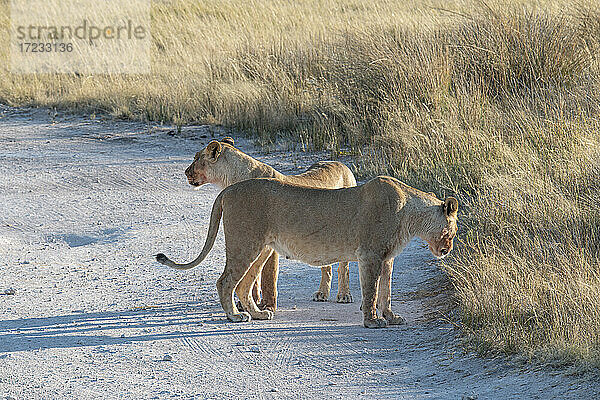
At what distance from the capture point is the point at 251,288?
6816mm

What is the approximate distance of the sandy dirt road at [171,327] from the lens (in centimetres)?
543

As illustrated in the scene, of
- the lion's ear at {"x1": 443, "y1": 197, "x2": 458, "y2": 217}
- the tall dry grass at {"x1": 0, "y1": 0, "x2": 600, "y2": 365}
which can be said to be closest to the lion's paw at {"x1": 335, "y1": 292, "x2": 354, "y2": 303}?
the tall dry grass at {"x1": 0, "y1": 0, "x2": 600, "y2": 365}

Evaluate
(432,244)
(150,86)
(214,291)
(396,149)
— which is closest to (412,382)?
(432,244)

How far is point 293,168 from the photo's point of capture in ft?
38.4

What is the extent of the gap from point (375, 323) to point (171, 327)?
4.81ft

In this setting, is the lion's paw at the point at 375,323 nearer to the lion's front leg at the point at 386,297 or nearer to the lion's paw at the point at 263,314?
the lion's front leg at the point at 386,297

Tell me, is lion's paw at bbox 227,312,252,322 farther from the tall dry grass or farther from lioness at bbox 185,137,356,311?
the tall dry grass

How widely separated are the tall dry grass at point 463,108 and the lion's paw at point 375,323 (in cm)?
58

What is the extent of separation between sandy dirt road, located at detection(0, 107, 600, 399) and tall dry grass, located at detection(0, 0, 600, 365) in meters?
0.43

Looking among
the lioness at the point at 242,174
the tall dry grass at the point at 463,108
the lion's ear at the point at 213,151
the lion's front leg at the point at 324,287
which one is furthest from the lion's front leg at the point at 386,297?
the lion's ear at the point at 213,151

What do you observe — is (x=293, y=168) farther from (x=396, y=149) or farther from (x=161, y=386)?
(x=161, y=386)

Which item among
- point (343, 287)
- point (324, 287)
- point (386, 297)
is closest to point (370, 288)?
point (386, 297)

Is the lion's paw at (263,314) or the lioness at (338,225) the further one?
the lion's paw at (263,314)

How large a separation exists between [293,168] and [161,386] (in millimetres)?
6437
